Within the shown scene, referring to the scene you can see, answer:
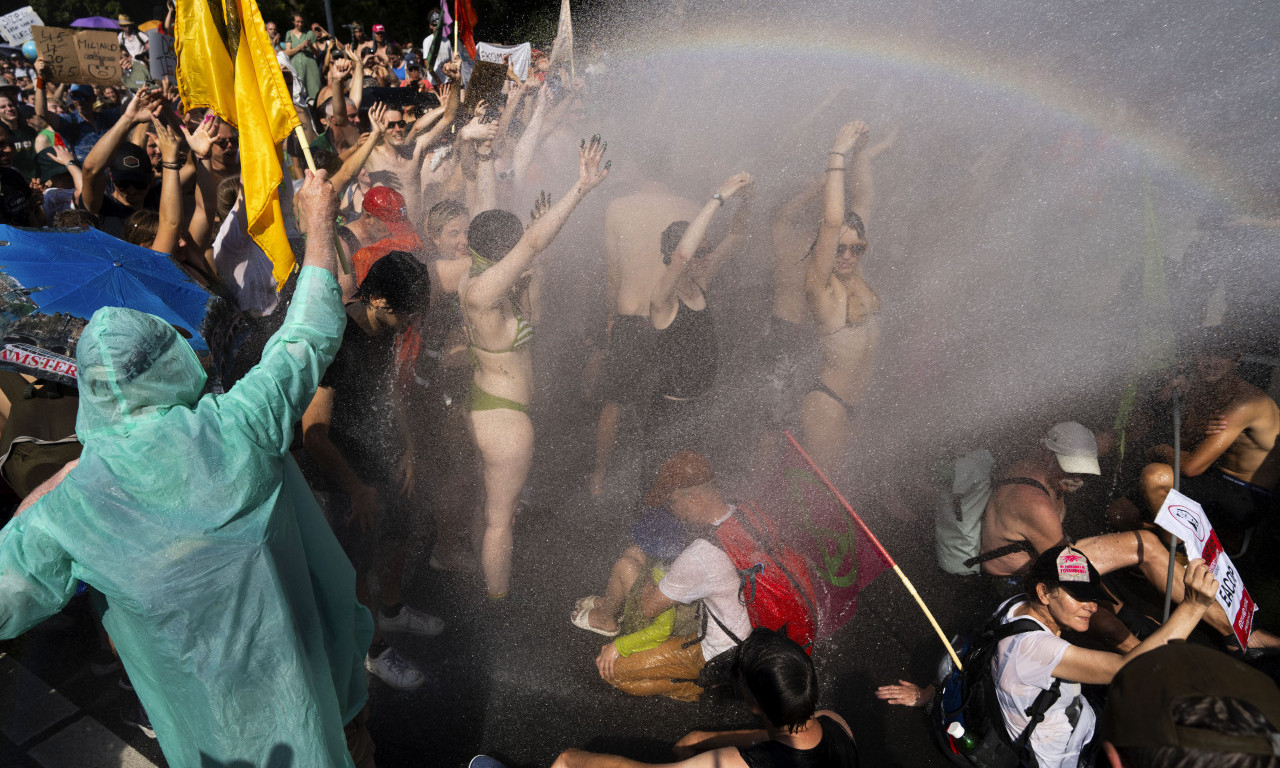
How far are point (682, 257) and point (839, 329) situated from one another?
1.10 meters

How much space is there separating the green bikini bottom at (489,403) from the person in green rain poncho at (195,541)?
61.1 inches

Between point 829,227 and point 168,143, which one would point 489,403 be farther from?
point 829,227

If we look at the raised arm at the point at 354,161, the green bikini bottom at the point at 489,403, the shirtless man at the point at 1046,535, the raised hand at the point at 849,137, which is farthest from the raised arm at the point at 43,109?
the shirtless man at the point at 1046,535

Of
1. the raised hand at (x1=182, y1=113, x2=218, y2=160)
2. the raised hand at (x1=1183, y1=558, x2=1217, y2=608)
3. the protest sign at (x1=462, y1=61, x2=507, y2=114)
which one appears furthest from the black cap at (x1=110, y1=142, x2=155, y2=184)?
the raised hand at (x1=1183, y1=558, x2=1217, y2=608)

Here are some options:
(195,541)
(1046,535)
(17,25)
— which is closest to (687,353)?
(1046,535)

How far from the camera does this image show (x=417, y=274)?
3305mm

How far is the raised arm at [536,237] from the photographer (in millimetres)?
3475

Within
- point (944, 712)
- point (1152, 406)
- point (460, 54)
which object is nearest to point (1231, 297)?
point (1152, 406)

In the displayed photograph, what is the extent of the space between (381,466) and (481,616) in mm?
977

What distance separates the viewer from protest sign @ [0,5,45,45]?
10.0 m

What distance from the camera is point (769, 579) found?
3320mm

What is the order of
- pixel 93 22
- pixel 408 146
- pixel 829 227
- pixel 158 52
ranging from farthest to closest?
pixel 93 22 < pixel 158 52 < pixel 408 146 < pixel 829 227

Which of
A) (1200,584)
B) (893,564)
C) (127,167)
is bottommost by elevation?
(893,564)

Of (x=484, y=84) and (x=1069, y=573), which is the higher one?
(x=484, y=84)
